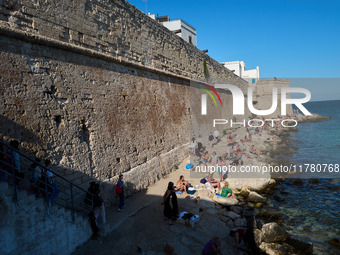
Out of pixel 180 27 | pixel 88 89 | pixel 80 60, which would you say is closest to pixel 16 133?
pixel 88 89

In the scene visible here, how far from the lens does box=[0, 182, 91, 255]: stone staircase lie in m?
3.29

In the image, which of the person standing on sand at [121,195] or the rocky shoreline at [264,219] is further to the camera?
the person standing on sand at [121,195]

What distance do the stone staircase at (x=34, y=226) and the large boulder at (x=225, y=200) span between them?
4.97 meters

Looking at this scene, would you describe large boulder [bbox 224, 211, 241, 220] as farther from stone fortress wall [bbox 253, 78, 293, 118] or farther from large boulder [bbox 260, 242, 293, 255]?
stone fortress wall [bbox 253, 78, 293, 118]

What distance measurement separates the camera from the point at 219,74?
19.8 meters

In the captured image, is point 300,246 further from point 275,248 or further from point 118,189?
point 118,189

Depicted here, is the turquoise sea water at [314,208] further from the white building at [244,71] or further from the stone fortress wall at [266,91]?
the white building at [244,71]

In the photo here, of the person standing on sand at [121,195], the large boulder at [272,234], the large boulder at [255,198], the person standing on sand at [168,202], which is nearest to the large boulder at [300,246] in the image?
the large boulder at [272,234]

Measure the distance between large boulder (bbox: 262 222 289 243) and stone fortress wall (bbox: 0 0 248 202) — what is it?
420 cm

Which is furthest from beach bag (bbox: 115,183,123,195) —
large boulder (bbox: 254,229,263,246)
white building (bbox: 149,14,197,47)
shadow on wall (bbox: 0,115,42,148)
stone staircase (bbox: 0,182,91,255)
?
white building (bbox: 149,14,197,47)

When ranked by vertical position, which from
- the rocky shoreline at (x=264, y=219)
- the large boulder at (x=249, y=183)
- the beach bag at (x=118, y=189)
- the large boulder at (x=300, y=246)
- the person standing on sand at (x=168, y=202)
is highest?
the beach bag at (x=118, y=189)

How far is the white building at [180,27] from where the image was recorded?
21.1 meters

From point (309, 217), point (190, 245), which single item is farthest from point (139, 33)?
point (309, 217)

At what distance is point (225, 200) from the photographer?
796 cm
